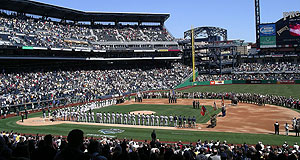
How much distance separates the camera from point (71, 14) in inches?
2766

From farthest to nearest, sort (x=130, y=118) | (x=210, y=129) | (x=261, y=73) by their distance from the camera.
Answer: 1. (x=261, y=73)
2. (x=130, y=118)
3. (x=210, y=129)

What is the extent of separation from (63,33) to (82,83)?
16650 millimetres

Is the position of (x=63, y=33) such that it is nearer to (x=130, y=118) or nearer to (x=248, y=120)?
(x=130, y=118)

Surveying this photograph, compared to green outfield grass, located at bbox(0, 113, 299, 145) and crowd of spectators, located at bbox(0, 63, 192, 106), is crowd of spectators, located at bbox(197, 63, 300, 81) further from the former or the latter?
green outfield grass, located at bbox(0, 113, 299, 145)

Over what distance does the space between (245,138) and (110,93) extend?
35.4 meters

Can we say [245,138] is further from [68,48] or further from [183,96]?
[68,48]

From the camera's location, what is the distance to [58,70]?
186 feet

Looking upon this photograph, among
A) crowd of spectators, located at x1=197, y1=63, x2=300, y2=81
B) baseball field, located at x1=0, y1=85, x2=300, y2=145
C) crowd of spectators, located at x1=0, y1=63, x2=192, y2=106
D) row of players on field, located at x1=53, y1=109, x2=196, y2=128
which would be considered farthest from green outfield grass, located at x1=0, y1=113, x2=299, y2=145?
crowd of spectators, located at x1=197, y1=63, x2=300, y2=81

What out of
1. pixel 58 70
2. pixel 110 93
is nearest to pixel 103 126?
pixel 110 93

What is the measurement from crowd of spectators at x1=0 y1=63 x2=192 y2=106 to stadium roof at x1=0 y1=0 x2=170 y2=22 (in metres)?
15.8

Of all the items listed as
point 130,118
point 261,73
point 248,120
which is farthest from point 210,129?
point 261,73

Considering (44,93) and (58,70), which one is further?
(58,70)

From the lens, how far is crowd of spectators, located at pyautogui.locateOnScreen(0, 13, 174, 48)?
50750 millimetres

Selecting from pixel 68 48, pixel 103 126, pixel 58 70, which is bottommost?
pixel 103 126
